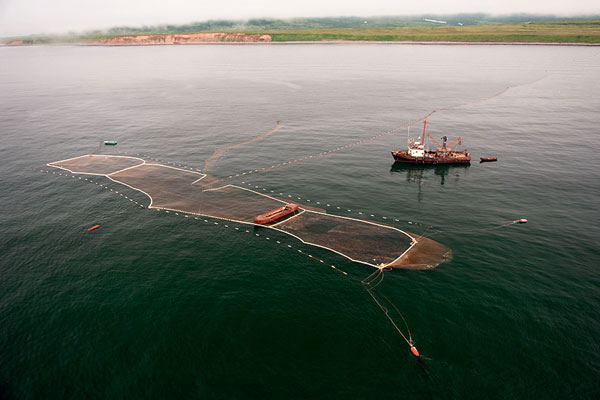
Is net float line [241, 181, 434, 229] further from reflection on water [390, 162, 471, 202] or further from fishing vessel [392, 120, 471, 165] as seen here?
fishing vessel [392, 120, 471, 165]

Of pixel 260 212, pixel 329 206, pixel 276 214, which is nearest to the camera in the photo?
pixel 276 214

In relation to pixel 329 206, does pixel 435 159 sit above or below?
above

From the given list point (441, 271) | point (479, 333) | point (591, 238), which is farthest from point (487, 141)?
point (479, 333)

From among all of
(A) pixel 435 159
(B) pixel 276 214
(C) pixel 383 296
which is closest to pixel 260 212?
(B) pixel 276 214

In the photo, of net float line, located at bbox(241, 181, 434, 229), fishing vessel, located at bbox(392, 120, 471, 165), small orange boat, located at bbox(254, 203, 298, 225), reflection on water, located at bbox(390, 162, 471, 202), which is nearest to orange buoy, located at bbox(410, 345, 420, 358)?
net float line, located at bbox(241, 181, 434, 229)

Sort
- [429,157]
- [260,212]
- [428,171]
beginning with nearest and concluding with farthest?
1. [260,212]
2. [428,171]
3. [429,157]

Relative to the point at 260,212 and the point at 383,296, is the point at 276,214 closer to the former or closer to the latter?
the point at 260,212
